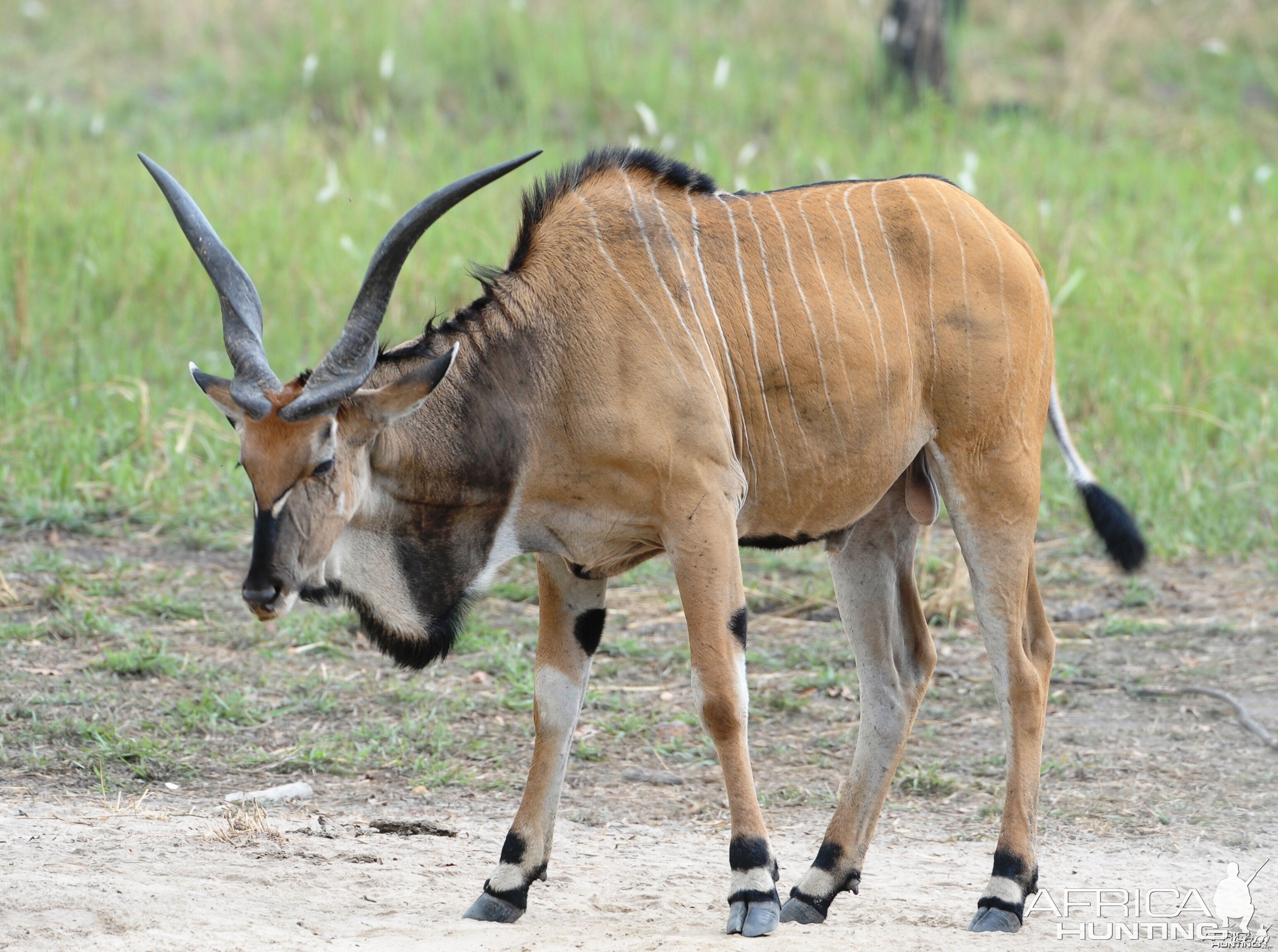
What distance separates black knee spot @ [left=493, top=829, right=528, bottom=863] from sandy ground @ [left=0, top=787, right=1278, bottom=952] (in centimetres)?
13

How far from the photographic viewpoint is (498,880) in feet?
12.0

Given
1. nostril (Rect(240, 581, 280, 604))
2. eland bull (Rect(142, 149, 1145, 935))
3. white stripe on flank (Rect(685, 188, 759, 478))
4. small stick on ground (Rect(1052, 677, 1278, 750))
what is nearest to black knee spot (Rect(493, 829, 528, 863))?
eland bull (Rect(142, 149, 1145, 935))

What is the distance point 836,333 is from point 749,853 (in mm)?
1255

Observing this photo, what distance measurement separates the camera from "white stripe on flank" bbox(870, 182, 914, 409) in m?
3.88

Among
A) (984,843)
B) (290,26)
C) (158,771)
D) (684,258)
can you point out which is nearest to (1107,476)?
(984,843)

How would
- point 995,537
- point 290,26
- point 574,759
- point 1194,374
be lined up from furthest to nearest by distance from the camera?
point 290,26 → point 1194,374 → point 574,759 → point 995,537

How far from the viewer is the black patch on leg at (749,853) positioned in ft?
11.3

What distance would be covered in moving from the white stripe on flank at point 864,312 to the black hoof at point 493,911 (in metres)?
1.49

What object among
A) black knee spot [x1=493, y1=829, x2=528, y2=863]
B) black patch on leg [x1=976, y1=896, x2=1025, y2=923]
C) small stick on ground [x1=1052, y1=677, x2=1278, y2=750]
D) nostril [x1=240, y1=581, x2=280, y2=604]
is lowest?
small stick on ground [x1=1052, y1=677, x2=1278, y2=750]

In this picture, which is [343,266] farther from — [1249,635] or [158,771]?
[1249,635]

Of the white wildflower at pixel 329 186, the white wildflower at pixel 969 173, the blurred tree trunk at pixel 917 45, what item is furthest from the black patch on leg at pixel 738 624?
the blurred tree trunk at pixel 917 45

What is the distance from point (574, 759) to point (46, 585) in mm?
2105

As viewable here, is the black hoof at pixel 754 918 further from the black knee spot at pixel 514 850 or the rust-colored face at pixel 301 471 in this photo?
the rust-colored face at pixel 301 471

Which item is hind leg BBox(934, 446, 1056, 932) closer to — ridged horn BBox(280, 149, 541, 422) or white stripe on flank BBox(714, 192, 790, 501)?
white stripe on flank BBox(714, 192, 790, 501)
